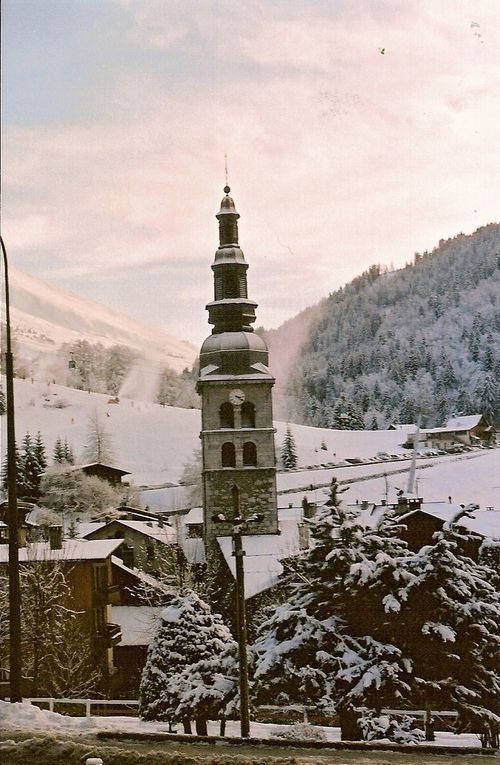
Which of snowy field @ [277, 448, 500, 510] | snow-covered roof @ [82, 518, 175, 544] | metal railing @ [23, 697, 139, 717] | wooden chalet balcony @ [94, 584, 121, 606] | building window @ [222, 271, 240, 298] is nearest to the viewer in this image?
metal railing @ [23, 697, 139, 717]

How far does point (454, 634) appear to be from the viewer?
37.7 ft

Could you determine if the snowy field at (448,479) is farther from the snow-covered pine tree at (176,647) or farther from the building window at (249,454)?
the building window at (249,454)

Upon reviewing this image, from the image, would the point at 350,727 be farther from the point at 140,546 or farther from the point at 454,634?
the point at 140,546

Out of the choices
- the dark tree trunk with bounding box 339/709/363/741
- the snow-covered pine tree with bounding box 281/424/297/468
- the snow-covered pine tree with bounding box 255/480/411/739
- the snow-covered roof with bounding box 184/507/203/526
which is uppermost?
the snow-covered pine tree with bounding box 281/424/297/468

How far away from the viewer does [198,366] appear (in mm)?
20688

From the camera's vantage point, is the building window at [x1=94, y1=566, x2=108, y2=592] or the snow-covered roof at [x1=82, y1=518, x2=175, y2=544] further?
the snow-covered roof at [x1=82, y1=518, x2=175, y2=544]

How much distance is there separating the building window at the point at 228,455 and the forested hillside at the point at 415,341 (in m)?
4.74

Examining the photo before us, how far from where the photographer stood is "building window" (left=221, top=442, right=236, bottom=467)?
881 inches

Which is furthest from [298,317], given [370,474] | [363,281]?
[370,474]

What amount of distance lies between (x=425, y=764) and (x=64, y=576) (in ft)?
33.5

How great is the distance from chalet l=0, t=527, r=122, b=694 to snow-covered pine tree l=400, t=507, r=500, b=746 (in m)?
7.60

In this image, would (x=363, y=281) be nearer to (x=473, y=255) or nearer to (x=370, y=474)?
(x=473, y=255)

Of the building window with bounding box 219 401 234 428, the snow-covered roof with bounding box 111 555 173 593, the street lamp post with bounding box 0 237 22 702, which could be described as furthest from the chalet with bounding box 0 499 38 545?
the street lamp post with bounding box 0 237 22 702

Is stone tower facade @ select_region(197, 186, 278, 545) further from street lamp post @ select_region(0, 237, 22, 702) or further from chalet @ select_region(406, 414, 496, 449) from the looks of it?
street lamp post @ select_region(0, 237, 22, 702)
